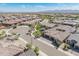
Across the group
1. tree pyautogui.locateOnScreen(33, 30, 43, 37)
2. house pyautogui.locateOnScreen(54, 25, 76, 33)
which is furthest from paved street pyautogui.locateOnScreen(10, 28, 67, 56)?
house pyautogui.locateOnScreen(54, 25, 76, 33)

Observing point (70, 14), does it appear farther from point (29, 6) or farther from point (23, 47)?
point (23, 47)

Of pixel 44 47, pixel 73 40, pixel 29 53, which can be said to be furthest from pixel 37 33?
pixel 73 40

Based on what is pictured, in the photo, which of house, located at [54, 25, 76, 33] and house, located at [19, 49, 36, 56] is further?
house, located at [54, 25, 76, 33]

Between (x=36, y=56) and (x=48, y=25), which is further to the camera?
(x=48, y=25)

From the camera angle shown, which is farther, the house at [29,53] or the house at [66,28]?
the house at [66,28]

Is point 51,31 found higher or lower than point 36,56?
higher

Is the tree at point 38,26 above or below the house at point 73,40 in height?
above

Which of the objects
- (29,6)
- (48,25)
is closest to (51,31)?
(48,25)

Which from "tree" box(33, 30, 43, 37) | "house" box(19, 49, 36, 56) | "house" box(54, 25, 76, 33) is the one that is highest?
"house" box(54, 25, 76, 33)

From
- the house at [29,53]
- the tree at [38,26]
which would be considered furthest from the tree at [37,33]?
the house at [29,53]

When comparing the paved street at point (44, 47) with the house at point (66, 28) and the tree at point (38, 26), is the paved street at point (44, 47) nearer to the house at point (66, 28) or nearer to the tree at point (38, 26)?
the tree at point (38, 26)

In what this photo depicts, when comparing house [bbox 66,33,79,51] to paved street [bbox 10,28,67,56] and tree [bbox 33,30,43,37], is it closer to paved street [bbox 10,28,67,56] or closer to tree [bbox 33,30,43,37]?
paved street [bbox 10,28,67,56]
